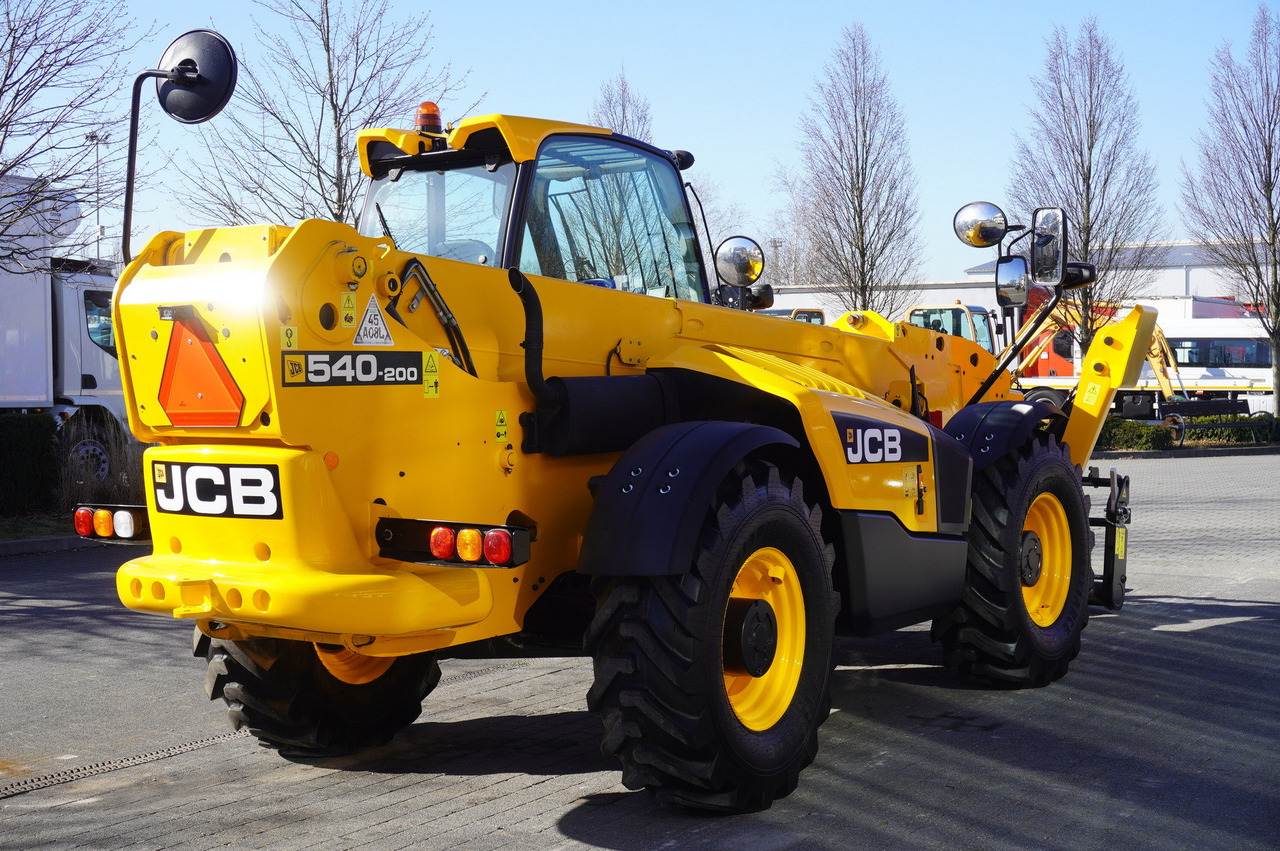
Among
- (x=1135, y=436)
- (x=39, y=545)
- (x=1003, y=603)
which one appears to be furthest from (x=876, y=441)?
(x=1135, y=436)

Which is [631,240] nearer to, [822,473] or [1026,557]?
[822,473]

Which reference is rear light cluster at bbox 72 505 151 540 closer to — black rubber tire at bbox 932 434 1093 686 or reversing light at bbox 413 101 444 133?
reversing light at bbox 413 101 444 133

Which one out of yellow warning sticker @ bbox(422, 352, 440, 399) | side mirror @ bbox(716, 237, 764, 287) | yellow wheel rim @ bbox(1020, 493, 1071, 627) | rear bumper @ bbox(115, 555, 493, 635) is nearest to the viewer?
rear bumper @ bbox(115, 555, 493, 635)

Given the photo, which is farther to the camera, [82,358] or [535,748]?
[82,358]

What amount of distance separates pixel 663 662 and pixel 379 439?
4.08ft

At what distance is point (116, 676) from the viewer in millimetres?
7172

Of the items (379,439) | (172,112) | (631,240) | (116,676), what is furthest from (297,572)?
(116,676)

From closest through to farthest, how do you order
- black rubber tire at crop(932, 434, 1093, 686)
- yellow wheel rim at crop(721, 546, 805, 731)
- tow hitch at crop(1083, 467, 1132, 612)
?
yellow wheel rim at crop(721, 546, 805, 731)
black rubber tire at crop(932, 434, 1093, 686)
tow hitch at crop(1083, 467, 1132, 612)

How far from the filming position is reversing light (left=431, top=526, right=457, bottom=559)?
411 centimetres

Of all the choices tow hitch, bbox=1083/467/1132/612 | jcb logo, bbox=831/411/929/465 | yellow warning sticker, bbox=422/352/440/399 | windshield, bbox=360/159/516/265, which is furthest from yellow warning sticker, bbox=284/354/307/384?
tow hitch, bbox=1083/467/1132/612

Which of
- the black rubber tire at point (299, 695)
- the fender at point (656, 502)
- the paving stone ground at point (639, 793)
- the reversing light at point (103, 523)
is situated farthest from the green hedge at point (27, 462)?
the fender at point (656, 502)

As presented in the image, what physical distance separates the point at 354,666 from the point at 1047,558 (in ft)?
12.9

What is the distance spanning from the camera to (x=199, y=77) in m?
3.96

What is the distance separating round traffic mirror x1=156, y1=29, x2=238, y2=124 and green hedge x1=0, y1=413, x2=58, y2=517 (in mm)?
11820
